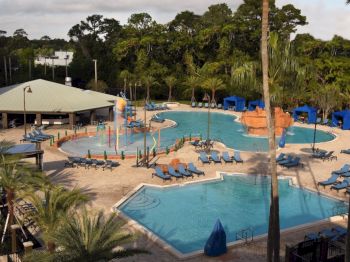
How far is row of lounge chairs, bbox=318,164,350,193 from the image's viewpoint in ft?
77.2

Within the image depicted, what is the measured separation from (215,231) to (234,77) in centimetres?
574

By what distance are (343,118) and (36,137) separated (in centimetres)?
3152

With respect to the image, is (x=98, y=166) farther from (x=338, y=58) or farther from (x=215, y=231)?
(x=338, y=58)

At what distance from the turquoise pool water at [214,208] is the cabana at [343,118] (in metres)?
21.9

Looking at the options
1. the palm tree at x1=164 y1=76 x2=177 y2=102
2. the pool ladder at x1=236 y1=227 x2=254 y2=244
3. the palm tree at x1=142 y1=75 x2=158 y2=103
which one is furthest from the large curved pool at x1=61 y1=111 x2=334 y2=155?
the pool ladder at x1=236 y1=227 x2=254 y2=244

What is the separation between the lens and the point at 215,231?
15.4m

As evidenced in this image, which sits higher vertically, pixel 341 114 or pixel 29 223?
pixel 341 114

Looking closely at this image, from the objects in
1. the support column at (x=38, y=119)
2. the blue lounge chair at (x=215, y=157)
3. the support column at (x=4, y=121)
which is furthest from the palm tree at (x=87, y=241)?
the support column at (x=4, y=121)

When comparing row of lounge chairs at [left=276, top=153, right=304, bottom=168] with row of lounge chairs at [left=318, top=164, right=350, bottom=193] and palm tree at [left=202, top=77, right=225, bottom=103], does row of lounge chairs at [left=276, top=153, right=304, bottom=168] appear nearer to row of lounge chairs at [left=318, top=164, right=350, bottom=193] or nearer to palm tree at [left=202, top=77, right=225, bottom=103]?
row of lounge chairs at [left=318, top=164, right=350, bottom=193]

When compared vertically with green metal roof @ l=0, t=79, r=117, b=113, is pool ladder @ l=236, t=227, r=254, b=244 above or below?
below

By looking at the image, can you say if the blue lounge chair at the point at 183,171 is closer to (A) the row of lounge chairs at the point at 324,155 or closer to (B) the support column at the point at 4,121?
(A) the row of lounge chairs at the point at 324,155

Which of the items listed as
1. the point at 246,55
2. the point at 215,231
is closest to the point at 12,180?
the point at 215,231

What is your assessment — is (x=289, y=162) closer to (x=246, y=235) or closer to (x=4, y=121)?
(x=246, y=235)

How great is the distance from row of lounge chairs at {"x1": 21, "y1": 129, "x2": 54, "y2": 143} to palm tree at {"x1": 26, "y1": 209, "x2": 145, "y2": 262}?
82.4ft
